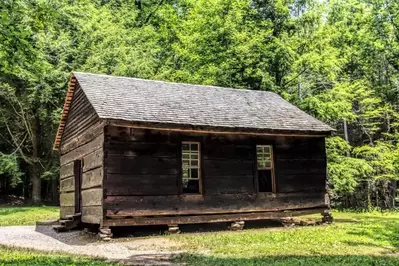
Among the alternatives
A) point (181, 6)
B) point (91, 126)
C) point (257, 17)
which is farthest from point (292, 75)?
point (181, 6)

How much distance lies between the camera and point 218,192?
51.4ft

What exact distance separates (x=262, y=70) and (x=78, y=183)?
15715 millimetres

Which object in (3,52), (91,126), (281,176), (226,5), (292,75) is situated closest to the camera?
(3,52)

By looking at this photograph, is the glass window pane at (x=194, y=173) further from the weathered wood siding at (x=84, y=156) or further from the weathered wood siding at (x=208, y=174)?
the weathered wood siding at (x=84, y=156)

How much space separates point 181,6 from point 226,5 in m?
15.3

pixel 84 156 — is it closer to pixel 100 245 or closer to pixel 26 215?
pixel 100 245

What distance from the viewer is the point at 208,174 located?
15.5 metres

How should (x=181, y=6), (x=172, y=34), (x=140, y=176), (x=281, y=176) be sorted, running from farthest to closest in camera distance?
(x=181, y=6), (x=172, y=34), (x=281, y=176), (x=140, y=176)

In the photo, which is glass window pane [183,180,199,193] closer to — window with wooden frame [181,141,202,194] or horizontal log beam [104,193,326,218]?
window with wooden frame [181,141,202,194]

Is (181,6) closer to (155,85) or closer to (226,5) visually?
(226,5)

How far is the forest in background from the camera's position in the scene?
89.1ft

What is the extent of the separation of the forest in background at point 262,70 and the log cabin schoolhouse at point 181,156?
8.95m

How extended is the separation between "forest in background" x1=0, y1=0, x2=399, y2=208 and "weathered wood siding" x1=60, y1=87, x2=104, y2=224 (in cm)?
887

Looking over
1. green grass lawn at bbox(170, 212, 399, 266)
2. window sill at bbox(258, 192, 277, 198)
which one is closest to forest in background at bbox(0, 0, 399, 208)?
window sill at bbox(258, 192, 277, 198)
